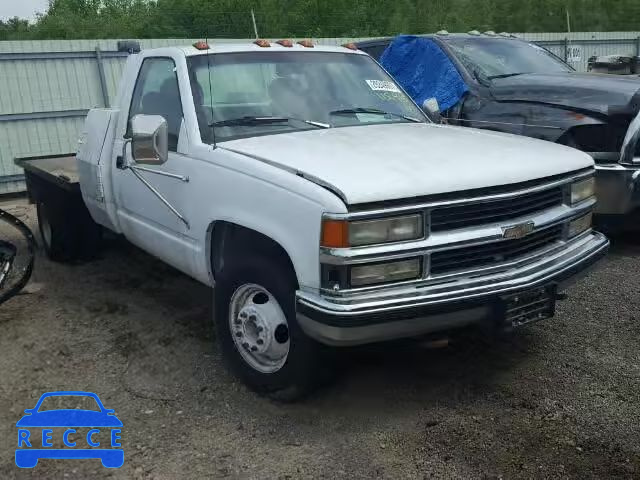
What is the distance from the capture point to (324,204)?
285 cm

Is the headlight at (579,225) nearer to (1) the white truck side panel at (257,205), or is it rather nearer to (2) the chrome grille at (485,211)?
(2) the chrome grille at (485,211)

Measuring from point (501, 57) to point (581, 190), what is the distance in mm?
3855

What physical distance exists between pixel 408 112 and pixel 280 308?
1.93 metres

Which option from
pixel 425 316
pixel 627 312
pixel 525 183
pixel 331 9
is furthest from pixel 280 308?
pixel 331 9

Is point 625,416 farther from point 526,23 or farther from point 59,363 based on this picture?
point 526,23

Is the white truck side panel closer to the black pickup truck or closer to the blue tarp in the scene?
the black pickup truck

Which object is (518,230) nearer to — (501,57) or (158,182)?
(158,182)

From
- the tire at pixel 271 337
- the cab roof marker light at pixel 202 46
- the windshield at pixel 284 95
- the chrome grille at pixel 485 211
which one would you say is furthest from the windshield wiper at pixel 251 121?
the chrome grille at pixel 485 211

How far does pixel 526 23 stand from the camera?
36.8 m

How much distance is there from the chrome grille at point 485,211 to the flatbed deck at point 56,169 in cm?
364

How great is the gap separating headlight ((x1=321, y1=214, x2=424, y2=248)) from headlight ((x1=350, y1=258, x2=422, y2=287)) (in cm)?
10

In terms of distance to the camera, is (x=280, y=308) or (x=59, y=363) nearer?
(x=280, y=308)

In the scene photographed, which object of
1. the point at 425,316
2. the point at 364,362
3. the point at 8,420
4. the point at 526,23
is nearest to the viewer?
the point at 425,316

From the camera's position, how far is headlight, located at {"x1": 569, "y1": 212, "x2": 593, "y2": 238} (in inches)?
146
